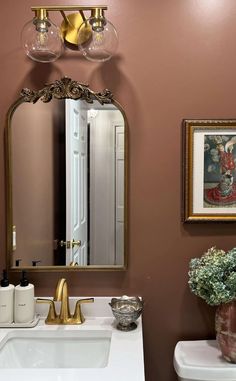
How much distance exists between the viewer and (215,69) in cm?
165

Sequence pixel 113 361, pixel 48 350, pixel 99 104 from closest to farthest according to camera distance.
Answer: pixel 113 361 < pixel 48 350 < pixel 99 104

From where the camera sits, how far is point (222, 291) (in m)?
1.40

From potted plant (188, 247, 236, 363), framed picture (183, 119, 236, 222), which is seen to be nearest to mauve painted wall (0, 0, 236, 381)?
framed picture (183, 119, 236, 222)

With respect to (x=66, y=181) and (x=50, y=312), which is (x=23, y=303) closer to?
(x=50, y=312)

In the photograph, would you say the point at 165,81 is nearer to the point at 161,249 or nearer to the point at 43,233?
the point at 161,249

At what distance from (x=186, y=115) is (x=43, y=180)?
2.24 ft

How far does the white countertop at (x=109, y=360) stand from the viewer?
117 centimetres

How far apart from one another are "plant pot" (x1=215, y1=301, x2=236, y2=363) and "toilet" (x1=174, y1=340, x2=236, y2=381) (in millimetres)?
41

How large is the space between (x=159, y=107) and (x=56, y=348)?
1.08 meters

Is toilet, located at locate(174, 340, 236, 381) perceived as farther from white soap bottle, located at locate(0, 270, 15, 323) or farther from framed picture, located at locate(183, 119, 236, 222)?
white soap bottle, located at locate(0, 270, 15, 323)

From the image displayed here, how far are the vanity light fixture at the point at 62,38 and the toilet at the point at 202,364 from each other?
1.25 meters

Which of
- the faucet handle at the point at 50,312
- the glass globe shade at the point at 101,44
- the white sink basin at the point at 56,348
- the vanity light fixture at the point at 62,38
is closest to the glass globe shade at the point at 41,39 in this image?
the vanity light fixture at the point at 62,38

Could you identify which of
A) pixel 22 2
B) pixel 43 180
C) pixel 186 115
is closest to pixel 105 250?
pixel 43 180

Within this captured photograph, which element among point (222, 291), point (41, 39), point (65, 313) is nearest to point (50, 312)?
point (65, 313)
